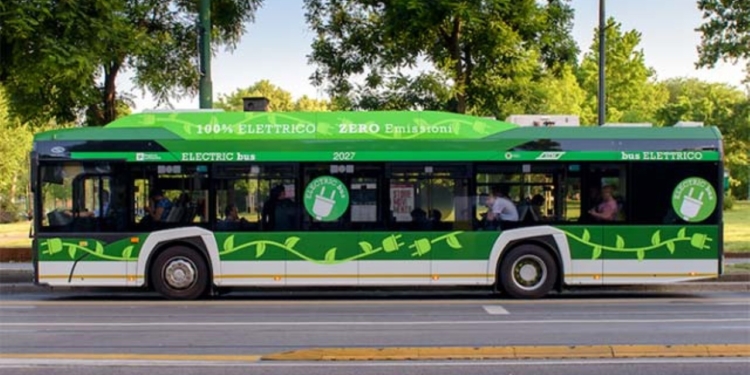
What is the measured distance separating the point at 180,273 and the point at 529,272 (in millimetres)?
6056

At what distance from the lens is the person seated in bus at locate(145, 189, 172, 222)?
14.2 m

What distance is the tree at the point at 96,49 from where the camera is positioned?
1531cm

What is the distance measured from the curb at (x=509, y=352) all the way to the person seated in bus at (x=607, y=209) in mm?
5624

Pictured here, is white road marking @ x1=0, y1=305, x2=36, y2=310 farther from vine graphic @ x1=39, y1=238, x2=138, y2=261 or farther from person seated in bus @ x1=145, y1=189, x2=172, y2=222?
person seated in bus @ x1=145, y1=189, x2=172, y2=222

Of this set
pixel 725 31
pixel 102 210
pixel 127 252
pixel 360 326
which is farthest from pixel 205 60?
pixel 725 31

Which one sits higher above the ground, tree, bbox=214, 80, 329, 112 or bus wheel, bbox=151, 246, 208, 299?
tree, bbox=214, 80, 329, 112

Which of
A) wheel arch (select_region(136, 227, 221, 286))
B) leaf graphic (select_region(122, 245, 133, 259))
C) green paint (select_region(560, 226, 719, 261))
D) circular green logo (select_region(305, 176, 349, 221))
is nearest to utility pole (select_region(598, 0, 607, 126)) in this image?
green paint (select_region(560, 226, 719, 261))

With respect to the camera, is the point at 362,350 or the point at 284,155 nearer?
the point at 362,350

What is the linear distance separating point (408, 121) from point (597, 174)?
343 cm

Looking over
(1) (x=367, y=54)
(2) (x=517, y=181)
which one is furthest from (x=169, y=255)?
(1) (x=367, y=54)

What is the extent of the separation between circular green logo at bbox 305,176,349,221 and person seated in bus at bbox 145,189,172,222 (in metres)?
2.43

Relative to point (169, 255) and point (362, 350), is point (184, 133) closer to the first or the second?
point (169, 255)

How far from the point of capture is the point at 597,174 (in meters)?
14.3

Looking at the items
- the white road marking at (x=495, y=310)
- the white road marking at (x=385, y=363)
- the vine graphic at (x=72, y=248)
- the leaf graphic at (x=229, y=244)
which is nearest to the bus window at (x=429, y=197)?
the white road marking at (x=495, y=310)
